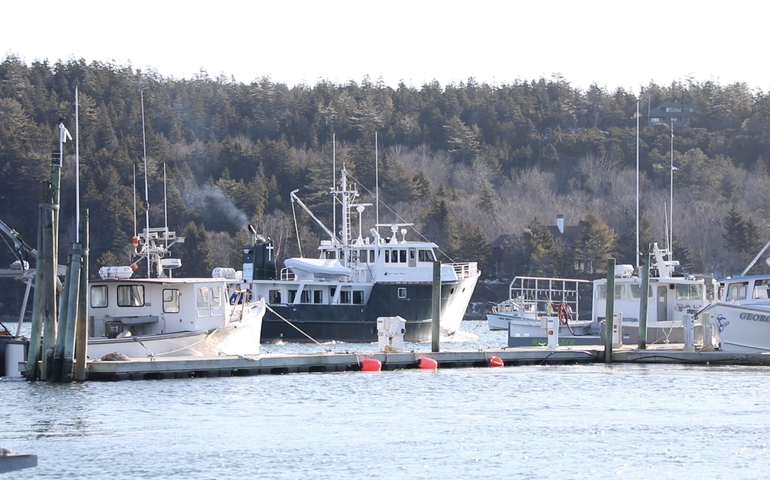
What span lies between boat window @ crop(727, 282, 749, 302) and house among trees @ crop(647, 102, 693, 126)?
9584 centimetres

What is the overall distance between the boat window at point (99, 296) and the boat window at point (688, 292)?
736 inches

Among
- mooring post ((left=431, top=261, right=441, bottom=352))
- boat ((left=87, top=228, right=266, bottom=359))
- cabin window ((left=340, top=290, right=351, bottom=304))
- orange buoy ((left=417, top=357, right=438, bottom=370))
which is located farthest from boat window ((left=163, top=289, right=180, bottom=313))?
cabin window ((left=340, top=290, right=351, bottom=304))

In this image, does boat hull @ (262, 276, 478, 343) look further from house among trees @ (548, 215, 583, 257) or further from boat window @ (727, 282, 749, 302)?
house among trees @ (548, 215, 583, 257)

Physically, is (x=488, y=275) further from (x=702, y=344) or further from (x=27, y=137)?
(x=702, y=344)

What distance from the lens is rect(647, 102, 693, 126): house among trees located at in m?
130

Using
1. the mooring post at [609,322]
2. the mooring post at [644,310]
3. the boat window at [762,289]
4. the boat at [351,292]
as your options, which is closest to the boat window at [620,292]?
the boat window at [762,289]

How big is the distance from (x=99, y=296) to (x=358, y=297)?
22.1m

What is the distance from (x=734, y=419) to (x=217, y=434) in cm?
998

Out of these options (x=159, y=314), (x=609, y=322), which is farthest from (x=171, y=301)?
(x=609, y=322)

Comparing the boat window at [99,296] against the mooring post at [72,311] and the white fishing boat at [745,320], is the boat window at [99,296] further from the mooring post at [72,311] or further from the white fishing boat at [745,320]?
the white fishing boat at [745,320]

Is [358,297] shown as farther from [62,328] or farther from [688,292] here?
[62,328]

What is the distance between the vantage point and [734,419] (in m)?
24.3

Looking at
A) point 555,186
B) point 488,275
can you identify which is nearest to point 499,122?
point 555,186

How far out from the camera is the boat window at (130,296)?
103 feet
